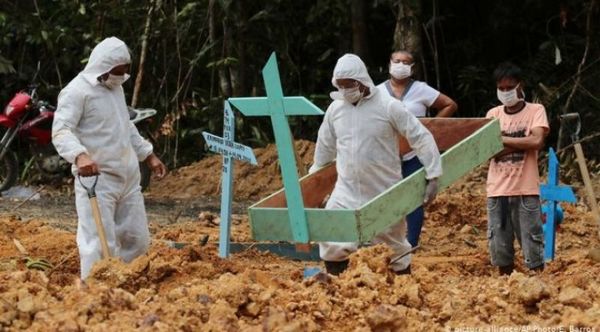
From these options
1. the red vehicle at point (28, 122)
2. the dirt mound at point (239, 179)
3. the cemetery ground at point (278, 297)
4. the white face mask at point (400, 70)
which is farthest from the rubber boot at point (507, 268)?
the red vehicle at point (28, 122)

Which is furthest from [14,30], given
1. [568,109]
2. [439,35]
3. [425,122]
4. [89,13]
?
[425,122]

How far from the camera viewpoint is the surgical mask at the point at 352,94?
26.6 feet

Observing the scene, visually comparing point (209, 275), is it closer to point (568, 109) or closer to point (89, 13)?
point (568, 109)

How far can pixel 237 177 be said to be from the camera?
15375 millimetres

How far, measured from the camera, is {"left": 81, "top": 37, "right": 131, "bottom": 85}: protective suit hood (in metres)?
8.03

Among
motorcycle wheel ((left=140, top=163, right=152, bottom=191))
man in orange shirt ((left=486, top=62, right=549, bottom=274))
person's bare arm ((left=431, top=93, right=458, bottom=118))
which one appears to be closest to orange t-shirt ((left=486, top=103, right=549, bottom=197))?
man in orange shirt ((left=486, top=62, right=549, bottom=274))

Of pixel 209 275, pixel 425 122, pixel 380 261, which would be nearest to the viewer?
pixel 380 261

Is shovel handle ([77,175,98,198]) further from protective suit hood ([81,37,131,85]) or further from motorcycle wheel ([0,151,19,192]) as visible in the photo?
motorcycle wheel ([0,151,19,192])

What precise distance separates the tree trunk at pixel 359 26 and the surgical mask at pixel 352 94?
8.65 metres

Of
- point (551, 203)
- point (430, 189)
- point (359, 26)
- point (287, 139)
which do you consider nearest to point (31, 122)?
point (359, 26)

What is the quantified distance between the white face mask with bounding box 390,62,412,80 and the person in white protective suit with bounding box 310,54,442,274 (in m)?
1.48

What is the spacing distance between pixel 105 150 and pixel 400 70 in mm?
2588

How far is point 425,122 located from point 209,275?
2347 millimetres

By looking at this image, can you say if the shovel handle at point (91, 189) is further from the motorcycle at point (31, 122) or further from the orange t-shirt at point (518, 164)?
the motorcycle at point (31, 122)
